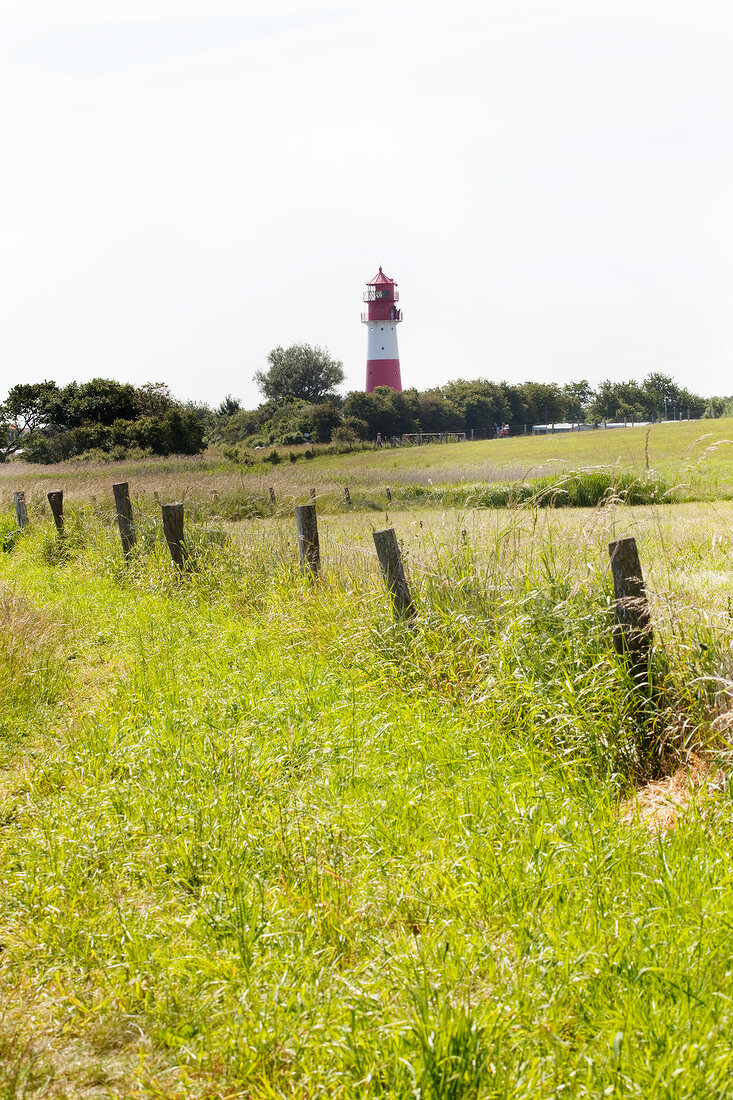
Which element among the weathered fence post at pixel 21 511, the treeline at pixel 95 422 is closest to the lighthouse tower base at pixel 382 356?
the treeline at pixel 95 422

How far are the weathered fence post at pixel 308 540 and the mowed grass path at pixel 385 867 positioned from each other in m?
2.29

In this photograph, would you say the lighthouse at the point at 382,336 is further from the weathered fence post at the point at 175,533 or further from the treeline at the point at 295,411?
the weathered fence post at the point at 175,533

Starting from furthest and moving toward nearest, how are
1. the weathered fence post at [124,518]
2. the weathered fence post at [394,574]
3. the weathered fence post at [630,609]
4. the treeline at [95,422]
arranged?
1. the treeline at [95,422]
2. the weathered fence post at [124,518]
3. the weathered fence post at [394,574]
4. the weathered fence post at [630,609]

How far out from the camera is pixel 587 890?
304cm

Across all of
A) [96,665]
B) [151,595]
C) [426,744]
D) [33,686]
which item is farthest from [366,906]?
[151,595]

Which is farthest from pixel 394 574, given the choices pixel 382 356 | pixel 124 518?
pixel 382 356

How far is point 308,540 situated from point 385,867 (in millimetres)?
5646

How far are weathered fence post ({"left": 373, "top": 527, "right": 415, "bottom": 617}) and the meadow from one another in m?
0.14

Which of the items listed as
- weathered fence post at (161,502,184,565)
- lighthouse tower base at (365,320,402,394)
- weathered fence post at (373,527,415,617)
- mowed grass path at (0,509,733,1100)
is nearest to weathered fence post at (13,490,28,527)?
weathered fence post at (161,502,184,565)

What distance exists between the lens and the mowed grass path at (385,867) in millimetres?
2402

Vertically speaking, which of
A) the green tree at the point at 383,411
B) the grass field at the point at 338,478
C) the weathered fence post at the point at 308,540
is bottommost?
the grass field at the point at 338,478

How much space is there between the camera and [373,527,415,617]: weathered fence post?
640cm

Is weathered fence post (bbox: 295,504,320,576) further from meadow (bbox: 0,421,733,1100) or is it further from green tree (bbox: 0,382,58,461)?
green tree (bbox: 0,382,58,461)

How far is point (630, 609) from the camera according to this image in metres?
4.88
